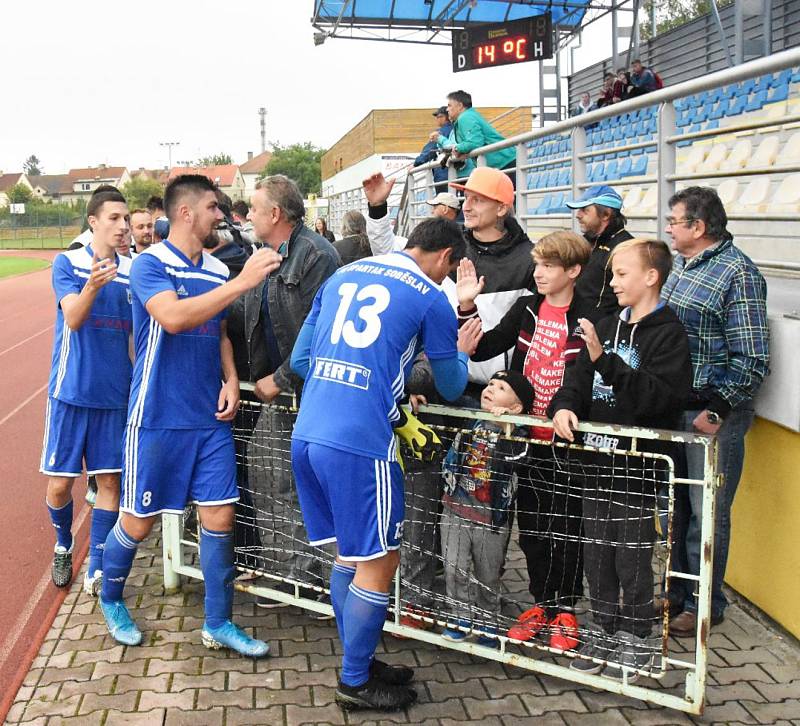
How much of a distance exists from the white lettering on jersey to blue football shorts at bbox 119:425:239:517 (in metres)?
0.98

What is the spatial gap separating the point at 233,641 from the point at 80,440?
1.52 meters

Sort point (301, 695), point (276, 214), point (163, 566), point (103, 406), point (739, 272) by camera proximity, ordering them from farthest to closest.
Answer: point (163, 566) < point (103, 406) < point (276, 214) < point (739, 272) < point (301, 695)

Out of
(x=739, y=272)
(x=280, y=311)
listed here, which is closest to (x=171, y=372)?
(x=280, y=311)

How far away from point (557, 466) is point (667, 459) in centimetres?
62

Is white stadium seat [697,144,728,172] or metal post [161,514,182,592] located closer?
metal post [161,514,182,592]

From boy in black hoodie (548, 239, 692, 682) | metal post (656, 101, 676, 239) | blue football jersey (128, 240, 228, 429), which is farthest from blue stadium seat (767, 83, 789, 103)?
blue football jersey (128, 240, 228, 429)

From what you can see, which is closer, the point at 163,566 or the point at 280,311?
the point at 280,311

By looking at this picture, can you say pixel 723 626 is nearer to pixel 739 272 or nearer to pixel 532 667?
pixel 532 667

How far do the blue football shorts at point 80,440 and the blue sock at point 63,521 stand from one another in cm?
30

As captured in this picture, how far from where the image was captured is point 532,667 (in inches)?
144

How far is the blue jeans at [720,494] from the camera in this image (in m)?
4.05

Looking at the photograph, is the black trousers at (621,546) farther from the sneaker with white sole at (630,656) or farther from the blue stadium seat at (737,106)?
the blue stadium seat at (737,106)

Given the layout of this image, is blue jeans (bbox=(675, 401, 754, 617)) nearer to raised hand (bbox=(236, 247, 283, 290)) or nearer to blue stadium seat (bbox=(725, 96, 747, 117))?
raised hand (bbox=(236, 247, 283, 290))

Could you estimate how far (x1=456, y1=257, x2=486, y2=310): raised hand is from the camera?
Result: 3922mm
